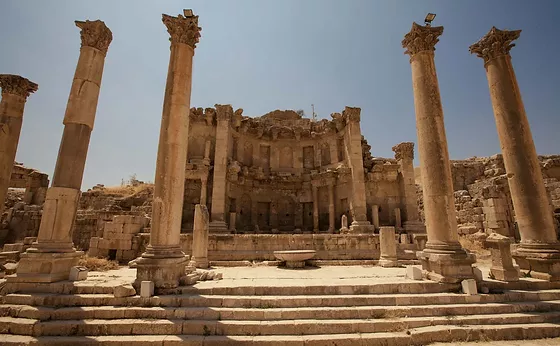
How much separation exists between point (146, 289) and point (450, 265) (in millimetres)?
7630

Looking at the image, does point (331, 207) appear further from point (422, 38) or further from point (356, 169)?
point (422, 38)

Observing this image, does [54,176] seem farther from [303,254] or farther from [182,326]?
[303,254]

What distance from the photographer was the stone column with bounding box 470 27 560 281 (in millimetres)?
7734

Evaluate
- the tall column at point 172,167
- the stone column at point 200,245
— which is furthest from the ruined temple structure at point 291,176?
the tall column at point 172,167

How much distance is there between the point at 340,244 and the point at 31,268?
12.5m

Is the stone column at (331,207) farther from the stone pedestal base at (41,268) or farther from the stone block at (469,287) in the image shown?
the stone pedestal base at (41,268)

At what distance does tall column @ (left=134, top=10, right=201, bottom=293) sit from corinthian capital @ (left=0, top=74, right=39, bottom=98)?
259 inches

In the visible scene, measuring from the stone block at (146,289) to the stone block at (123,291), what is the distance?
0.22 meters

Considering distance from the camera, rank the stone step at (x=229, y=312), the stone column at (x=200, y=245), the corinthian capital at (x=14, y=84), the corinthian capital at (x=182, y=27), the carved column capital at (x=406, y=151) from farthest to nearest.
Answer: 1. the carved column capital at (x=406, y=151)
2. the stone column at (x=200, y=245)
3. the corinthian capital at (x=14, y=84)
4. the corinthian capital at (x=182, y=27)
5. the stone step at (x=229, y=312)

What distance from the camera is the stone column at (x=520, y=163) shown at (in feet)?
25.4

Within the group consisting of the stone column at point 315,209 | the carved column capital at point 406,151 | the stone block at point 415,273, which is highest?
the carved column capital at point 406,151

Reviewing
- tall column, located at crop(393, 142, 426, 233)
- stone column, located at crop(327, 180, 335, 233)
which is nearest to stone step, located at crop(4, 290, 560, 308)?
tall column, located at crop(393, 142, 426, 233)

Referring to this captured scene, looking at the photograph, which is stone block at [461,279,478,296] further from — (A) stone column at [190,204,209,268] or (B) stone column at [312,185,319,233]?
(B) stone column at [312,185,319,233]

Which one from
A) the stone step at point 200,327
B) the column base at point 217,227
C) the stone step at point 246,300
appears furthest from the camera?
the column base at point 217,227
